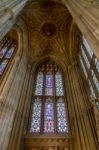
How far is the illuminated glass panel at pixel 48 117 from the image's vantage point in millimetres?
8508

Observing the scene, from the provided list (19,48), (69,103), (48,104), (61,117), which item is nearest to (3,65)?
(19,48)

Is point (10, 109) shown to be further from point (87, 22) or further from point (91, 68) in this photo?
point (87, 22)

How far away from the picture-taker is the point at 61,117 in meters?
9.18

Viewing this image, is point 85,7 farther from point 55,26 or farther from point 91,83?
point 55,26

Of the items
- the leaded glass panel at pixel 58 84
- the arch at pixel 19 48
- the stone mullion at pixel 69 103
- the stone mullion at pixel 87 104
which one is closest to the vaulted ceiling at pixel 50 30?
the arch at pixel 19 48

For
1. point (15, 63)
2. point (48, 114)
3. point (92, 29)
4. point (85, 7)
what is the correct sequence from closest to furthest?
point (92, 29)
point (85, 7)
point (48, 114)
point (15, 63)

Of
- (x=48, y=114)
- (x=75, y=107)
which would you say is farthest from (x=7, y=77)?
(x=75, y=107)

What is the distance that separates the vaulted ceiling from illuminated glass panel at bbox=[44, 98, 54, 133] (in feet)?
12.4

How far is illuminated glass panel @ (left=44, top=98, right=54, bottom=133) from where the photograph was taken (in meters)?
8.51

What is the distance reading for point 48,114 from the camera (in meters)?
9.30

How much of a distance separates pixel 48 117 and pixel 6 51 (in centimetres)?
561

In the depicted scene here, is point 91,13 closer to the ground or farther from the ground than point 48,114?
farther from the ground

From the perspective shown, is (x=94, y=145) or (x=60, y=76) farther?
(x=60, y=76)

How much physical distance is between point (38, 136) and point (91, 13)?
5.49 metres
